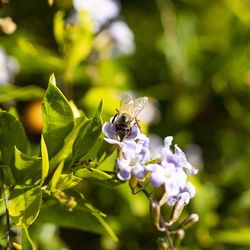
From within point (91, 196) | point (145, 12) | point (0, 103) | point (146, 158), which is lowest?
point (91, 196)

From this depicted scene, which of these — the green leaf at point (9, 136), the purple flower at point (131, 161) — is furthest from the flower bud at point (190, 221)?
the green leaf at point (9, 136)

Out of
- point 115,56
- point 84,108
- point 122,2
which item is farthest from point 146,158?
point 122,2

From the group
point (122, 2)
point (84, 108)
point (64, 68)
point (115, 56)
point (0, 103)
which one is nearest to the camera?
point (0, 103)

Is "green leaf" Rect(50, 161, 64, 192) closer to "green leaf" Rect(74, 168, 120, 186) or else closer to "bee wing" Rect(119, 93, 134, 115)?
"green leaf" Rect(74, 168, 120, 186)

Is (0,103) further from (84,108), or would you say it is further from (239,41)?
(239,41)

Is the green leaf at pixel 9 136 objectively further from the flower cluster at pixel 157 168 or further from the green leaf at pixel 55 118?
the flower cluster at pixel 157 168

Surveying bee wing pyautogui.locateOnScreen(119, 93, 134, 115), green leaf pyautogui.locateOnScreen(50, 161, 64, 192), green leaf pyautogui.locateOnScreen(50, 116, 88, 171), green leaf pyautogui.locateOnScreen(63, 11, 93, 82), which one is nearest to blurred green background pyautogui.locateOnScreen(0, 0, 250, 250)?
green leaf pyautogui.locateOnScreen(63, 11, 93, 82)

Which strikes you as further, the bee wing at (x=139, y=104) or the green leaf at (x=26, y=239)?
the bee wing at (x=139, y=104)

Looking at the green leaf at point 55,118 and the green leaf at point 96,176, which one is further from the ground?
the green leaf at point 55,118
